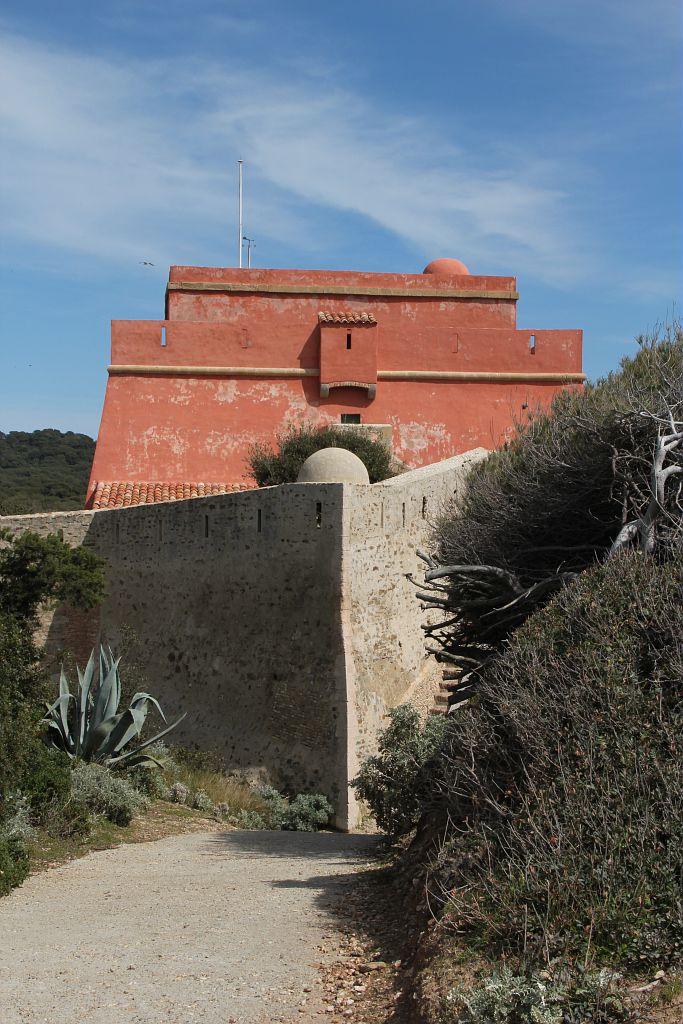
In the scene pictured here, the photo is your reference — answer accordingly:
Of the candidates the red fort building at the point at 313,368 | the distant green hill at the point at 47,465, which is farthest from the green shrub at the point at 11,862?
the distant green hill at the point at 47,465

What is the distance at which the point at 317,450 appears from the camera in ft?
60.6

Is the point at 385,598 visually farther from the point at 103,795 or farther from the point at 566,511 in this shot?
the point at 566,511

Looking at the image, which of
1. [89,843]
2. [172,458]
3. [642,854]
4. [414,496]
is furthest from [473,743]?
[172,458]

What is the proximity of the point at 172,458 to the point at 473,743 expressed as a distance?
15.0 m

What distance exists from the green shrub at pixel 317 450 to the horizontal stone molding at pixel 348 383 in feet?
6.18

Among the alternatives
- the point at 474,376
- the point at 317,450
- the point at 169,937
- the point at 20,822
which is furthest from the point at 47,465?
the point at 169,937

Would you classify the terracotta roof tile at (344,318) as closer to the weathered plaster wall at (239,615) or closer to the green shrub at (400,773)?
the weathered plaster wall at (239,615)

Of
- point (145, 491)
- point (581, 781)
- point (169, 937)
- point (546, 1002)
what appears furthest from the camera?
point (145, 491)

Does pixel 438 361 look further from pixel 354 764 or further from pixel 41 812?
pixel 41 812

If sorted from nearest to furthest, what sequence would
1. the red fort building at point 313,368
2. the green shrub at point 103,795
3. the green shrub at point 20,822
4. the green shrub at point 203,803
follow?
the green shrub at point 20,822 < the green shrub at point 103,795 < the green shrub at point 203,803 < the red fort building at point 313,368

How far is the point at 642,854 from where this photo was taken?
15.9ft

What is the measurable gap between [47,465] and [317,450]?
27791 mm

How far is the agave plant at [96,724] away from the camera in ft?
36.7

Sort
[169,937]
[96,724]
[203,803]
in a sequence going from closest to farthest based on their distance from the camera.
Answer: [169,937], [96,724], [203,803]
